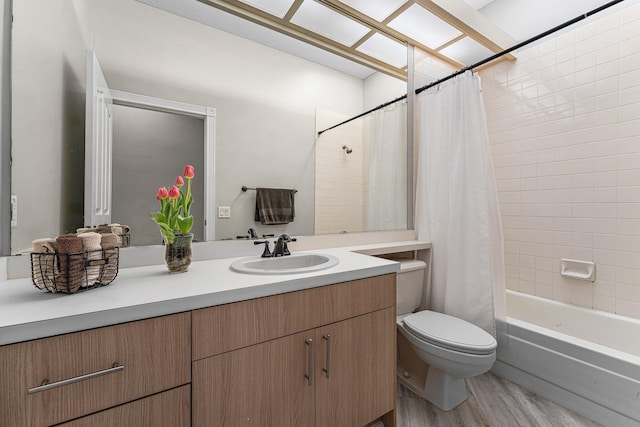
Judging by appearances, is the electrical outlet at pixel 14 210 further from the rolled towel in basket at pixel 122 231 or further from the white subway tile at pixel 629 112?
the white subway tile at pixel 629 112

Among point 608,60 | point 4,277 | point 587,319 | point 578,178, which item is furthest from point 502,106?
point 4,277

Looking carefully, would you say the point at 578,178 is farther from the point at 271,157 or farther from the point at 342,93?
the point at 271,157

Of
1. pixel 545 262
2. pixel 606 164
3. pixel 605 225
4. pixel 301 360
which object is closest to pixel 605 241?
pixel 605 225

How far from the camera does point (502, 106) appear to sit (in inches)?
86.0

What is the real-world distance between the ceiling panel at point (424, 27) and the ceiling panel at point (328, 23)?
0.29 meters

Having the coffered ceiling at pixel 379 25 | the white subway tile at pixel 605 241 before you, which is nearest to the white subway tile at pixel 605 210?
the white subway tile at pixel 605 241

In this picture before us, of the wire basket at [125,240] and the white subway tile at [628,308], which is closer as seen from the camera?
the wire basket at [125,240]

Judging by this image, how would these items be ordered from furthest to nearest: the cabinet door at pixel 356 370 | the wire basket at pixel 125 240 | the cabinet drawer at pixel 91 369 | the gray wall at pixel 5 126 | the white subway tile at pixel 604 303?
1. the white subway tile at pixel 604 303
2. the wire basket at pixel 125 240
3. the cabinet door at pixel 356 370
4. the gray wall at pixel 5 126
5. the cabinet drawer at pixel 91 369

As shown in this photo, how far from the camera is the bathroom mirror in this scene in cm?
95

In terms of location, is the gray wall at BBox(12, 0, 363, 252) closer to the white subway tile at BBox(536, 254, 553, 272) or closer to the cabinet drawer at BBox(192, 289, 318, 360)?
the cabinet drawer at BBox(192, 289, 318, 360)

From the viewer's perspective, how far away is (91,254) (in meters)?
0.78

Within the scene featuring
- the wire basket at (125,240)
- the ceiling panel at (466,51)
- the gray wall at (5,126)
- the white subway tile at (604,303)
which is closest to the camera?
the gray wall at (5,126)

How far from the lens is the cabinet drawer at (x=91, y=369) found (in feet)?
1.86

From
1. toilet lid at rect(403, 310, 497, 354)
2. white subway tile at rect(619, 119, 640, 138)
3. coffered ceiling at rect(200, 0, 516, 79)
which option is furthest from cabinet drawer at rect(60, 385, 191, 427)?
white subway tile at rect(619, 119, 640, 138)
